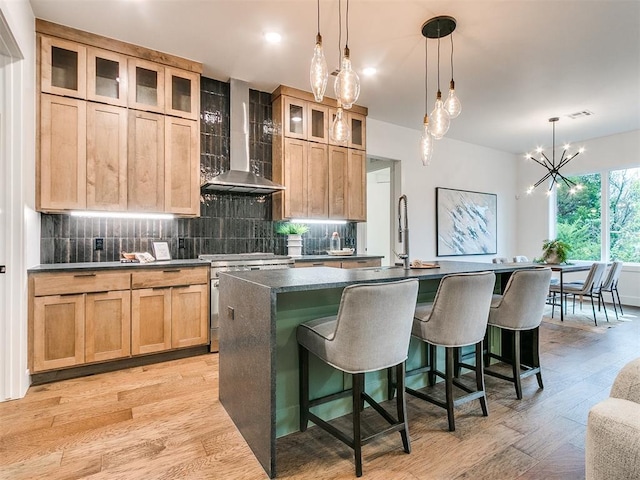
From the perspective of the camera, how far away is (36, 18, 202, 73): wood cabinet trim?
2.97 m

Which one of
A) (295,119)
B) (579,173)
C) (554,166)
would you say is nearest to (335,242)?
(295,119)

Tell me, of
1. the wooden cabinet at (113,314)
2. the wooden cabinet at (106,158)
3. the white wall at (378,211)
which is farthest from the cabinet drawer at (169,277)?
the white wall at (378,211)

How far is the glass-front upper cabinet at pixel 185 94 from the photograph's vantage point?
3.61 meters

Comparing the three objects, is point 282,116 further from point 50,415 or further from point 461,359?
point 50,415

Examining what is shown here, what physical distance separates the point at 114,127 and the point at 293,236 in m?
2.24

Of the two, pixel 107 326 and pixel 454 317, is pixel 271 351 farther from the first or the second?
pixel 107 326

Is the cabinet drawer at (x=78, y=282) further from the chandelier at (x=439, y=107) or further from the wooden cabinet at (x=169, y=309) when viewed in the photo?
the chandelier at (x=439, y=107)

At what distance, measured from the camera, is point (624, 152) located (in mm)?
6062

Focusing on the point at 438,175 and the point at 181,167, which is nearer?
the point at 181,167

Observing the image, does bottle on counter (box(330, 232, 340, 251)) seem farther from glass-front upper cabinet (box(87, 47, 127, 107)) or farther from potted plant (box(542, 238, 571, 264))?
potted plant (box(542, 238, 571, 264))

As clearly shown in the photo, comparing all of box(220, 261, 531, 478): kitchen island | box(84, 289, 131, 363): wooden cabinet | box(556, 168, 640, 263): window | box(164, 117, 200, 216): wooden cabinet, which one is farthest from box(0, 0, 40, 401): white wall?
box(556, 168, 640, 263): window

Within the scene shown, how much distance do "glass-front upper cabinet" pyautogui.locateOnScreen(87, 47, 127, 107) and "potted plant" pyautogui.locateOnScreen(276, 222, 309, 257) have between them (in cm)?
219

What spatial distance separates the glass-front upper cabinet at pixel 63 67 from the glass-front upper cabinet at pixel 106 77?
0.05 m

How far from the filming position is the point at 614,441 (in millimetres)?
940
